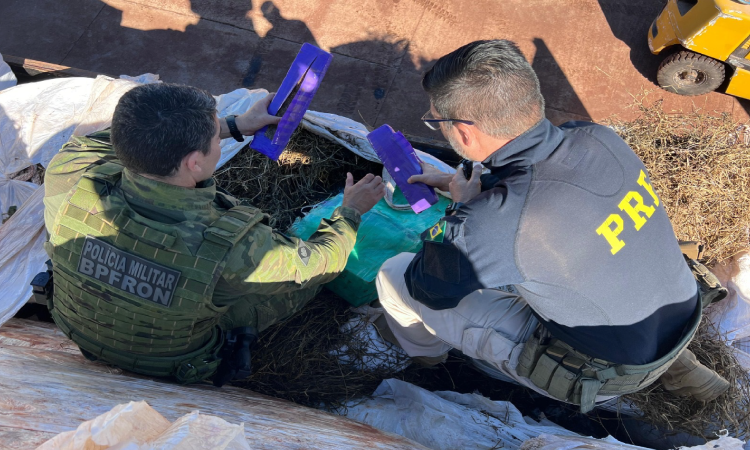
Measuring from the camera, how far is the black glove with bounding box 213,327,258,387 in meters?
2.25

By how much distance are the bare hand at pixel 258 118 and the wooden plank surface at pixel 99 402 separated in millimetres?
1304

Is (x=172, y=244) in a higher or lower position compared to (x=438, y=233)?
lower

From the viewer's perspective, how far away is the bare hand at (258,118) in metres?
2.73

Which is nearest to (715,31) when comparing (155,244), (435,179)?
(435,179)

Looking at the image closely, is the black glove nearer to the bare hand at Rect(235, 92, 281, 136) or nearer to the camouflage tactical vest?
the camouflage tactical vest

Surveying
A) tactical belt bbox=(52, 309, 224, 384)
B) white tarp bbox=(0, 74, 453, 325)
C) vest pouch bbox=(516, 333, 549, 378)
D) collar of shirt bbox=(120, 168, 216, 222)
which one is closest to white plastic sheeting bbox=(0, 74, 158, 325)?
white tarp bbox=(0, 74, 453, 325)

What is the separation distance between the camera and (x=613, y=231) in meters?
1.68

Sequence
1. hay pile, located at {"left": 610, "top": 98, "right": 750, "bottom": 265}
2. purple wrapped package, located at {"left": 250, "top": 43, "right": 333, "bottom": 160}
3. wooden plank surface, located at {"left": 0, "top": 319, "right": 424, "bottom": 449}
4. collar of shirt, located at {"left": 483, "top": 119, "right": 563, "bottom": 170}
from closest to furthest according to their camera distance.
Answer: wooden plank surface, located at {"left": 0, "top": 319, "right": 424, "bottom": 449} < collar of shirt, located at {"left": 483, "top": 119, "right": 563, "bottom": 170} < purple wrapped package, located at {"left": 250, "top": 43, "right": 333, "bottom": 160} < hay pile, located at {"left": 610, "top": 98, "right": 750, "bottom": 265}

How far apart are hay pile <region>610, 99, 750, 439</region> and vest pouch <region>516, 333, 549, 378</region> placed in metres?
0.78

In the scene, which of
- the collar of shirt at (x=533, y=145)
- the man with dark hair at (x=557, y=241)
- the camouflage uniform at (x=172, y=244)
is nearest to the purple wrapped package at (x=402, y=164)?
the camouflage uniform at (x=172, y=244)

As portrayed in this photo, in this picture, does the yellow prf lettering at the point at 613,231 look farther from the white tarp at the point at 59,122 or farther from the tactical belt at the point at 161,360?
the tactical belt at the point at 161,360

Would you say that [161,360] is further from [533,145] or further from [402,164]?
[533,145]

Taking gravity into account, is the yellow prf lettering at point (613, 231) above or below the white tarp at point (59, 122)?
above

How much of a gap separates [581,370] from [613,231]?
59cm
